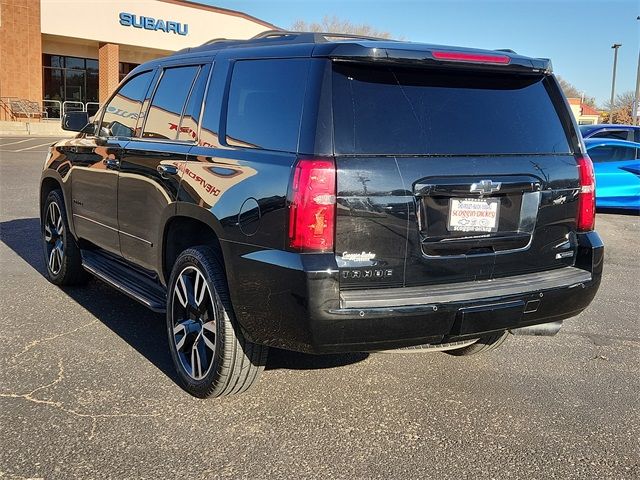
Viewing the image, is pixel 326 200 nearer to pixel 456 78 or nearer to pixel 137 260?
pixel 456 78

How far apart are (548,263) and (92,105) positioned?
36.2m

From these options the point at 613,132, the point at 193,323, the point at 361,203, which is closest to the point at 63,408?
the point at 193,323

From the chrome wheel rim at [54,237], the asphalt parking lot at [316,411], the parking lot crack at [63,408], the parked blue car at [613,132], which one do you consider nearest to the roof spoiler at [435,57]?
the asphalt parking lot at [316,411]

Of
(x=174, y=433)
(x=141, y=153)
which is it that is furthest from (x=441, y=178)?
(x=141, y=153)

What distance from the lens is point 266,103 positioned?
3340 millimetres

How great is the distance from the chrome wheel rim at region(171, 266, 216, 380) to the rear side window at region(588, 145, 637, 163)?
957 centimetres

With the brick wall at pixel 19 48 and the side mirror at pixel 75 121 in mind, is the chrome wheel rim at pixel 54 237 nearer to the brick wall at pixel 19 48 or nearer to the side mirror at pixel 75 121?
the side mirror at pixel 75 121

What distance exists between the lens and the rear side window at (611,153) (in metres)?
11.4

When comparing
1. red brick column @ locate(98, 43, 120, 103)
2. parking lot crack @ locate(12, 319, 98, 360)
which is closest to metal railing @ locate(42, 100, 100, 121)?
red brick column @ locate(98, 43, 120, 103)

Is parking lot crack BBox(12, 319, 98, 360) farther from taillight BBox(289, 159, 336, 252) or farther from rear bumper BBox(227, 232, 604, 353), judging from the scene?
taillight BBox(289, 159, 336, 252)

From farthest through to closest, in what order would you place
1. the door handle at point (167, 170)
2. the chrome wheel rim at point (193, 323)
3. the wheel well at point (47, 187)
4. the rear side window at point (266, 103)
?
the wheel well at point (47, 187), the door handle at point (167, 170), the chrome wheel rim at point (193, 323), the rear side window at point (266, 103)

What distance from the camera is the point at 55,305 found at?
5.26 m

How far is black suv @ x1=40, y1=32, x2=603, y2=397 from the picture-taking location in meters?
2.97

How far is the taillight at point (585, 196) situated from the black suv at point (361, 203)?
0.04 feet
